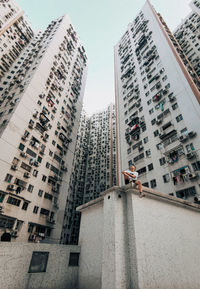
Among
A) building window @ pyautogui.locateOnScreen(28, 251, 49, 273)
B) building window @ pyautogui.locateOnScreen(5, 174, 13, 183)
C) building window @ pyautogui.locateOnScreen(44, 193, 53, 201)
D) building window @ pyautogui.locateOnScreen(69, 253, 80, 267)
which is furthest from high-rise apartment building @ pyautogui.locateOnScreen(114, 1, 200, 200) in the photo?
building window @ pyautogui.locateOnScreen(5, 174, 13, 183)

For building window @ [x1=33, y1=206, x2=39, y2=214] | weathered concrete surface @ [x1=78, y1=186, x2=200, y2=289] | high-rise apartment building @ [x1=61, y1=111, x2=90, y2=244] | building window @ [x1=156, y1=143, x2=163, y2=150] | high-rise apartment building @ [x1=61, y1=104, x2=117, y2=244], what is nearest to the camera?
weathered concrete surface @ [x1=78, y1=186, x2=200, y2=289]

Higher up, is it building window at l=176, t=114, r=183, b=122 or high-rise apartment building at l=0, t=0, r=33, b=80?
high-rise apartment building at l=0, t=0, r=33, b=80

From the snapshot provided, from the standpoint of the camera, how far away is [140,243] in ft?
20.7

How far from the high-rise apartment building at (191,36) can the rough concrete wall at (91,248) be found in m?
40.6

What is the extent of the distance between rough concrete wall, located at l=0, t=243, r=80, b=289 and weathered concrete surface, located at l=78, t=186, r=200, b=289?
811 mm

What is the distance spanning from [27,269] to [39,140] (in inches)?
937

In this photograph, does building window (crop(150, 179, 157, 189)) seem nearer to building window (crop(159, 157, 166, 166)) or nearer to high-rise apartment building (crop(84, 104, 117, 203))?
building window (crop(159, 157, 166, 166))

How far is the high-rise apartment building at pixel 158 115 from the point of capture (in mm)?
20797

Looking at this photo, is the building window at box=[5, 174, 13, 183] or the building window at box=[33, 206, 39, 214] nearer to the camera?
the building window at box=[5, 174, 13, 183]

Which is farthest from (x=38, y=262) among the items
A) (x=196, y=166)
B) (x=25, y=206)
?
(x=196, y=166)

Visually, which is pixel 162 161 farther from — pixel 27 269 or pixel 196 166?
pixel 27 269

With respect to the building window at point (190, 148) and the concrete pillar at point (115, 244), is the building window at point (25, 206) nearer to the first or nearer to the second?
the concrete pillar at point (115, 244)

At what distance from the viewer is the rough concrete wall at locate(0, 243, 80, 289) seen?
636 cm

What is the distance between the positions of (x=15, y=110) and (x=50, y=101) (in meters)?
9.00
